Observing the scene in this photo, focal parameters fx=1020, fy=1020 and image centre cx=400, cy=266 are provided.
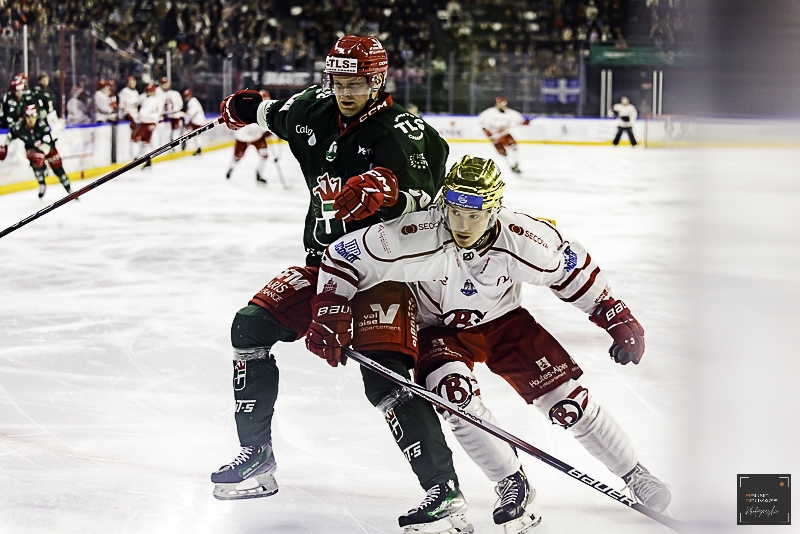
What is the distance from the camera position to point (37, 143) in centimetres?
891

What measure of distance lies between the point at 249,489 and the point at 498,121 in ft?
34.6

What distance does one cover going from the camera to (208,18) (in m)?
18.7

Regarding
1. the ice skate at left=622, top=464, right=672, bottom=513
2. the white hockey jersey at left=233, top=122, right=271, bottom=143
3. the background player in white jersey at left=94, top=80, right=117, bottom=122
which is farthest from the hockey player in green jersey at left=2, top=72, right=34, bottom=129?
the ice skate at left=622, top=464, right=672, bottom=513

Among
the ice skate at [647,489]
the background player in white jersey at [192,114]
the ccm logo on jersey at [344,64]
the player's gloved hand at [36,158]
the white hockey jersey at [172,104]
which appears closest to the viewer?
the ice skate at [647,489]

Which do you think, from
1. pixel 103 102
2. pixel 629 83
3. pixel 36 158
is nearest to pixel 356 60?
pixel 36 158

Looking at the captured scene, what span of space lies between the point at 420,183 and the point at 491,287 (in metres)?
0.30

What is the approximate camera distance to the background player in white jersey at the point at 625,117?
52.4 ft

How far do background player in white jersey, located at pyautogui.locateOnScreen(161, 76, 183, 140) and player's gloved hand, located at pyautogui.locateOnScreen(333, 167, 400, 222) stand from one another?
1145cm

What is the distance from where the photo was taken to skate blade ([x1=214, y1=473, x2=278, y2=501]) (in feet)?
7.96

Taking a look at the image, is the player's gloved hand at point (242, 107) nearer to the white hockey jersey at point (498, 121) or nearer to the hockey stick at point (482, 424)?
the hockey stick at point (482, 424)

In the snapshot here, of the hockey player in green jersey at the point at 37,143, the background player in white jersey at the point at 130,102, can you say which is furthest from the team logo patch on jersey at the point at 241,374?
the background player in white jersey at the point at 130,102

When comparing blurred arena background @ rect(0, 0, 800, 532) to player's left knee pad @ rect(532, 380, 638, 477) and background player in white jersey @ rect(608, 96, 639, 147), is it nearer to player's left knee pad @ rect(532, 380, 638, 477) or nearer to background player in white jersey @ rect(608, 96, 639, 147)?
background player in white jersey @ rect(608, 96, 639, 147)

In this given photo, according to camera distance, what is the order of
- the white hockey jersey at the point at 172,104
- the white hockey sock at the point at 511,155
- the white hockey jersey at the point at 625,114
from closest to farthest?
the white hockey sock at the point at 511,155 < the white hockey jersey at the point at 172,104 < the white hockey jersey at the point at 625,114

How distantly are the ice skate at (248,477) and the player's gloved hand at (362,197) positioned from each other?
670 millimetres
